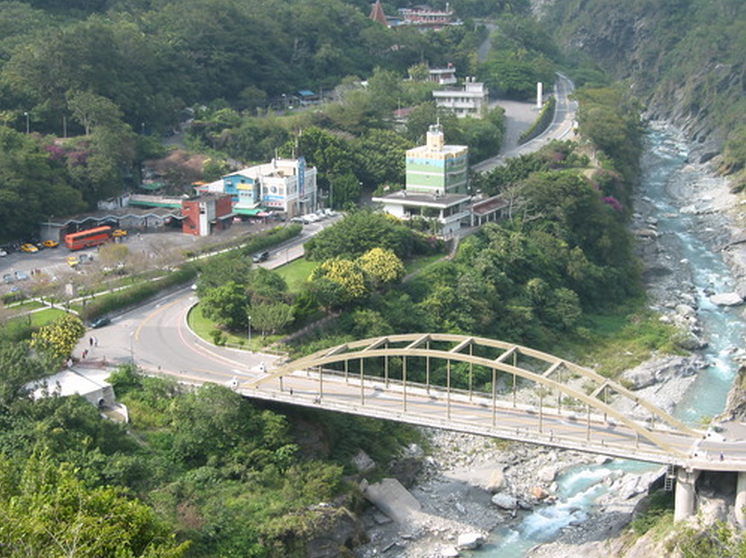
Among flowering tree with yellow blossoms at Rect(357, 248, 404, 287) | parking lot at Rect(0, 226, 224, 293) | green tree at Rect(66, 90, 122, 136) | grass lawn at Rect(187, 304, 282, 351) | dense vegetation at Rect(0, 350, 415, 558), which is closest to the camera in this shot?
dense vegetation at Rect(0, 350, 415, 558)

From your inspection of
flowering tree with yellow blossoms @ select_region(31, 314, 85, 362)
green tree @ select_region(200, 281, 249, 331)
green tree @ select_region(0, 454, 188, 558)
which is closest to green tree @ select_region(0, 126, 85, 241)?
green tree @ select_region(200, 281, 249, 331)

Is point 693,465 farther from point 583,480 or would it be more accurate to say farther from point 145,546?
point 145,546

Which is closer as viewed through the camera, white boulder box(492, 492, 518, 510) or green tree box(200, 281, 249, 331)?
white boulder box(492, 492, 518, 510)

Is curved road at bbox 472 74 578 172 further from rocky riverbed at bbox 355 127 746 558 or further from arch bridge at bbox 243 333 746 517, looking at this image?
arch bridge at bbox 243 333 746 517

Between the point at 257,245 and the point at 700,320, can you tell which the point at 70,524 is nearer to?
the point at 257,245

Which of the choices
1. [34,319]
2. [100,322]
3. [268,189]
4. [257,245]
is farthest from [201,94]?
[34,319]

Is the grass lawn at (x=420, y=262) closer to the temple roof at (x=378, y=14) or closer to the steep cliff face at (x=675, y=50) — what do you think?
the steep cliff face at (x=675, y=50)
